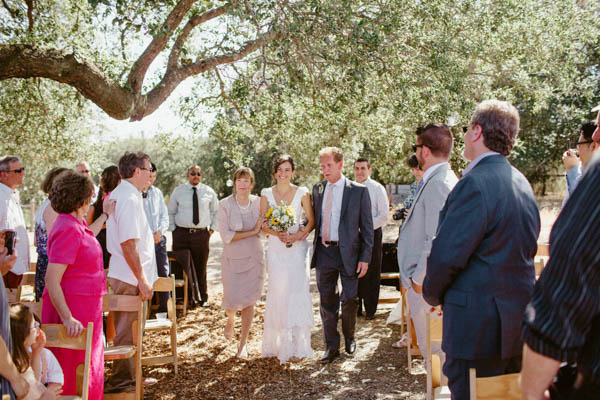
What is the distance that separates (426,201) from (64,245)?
9.26 feet

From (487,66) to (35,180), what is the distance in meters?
29.7

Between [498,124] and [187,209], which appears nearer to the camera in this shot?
[498,124]

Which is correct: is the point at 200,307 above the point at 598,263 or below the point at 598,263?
below

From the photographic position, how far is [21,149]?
11867mm

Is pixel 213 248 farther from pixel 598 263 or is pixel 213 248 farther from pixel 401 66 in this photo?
pixel 598 263

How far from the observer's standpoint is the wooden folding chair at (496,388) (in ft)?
7.54

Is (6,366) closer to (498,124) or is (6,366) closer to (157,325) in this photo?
(498,124)

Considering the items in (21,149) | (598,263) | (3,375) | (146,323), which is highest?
(21,149)

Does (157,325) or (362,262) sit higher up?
(362,262)

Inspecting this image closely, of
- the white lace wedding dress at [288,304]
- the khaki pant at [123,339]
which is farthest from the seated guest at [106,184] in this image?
the white lace wedding dress at [288,304]

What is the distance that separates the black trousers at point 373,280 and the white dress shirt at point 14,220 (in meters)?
4.63

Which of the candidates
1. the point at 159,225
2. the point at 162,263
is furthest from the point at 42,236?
the point at 159,225

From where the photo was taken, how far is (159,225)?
827 centimetres

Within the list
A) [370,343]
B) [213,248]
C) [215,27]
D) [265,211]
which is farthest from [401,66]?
[213,248]
